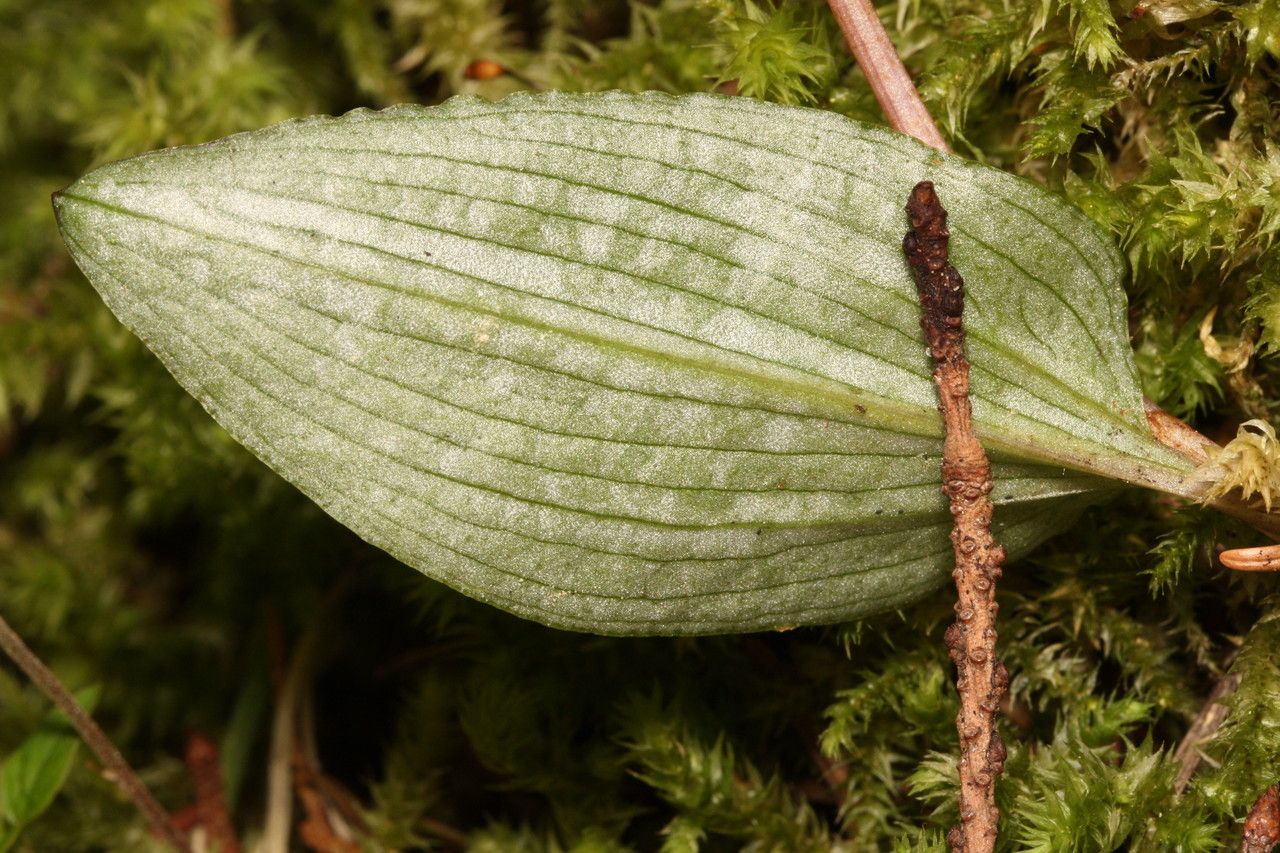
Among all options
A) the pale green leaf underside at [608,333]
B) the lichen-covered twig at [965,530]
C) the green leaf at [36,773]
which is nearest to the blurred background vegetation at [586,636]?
the green leaf at [36,773]

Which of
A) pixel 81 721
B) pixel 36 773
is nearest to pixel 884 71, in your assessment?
pixel 81 721

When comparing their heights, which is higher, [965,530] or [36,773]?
[965,530]

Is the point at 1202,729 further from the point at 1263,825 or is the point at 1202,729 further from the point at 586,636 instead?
the point at 586,636

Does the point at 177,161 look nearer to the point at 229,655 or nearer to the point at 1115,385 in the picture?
the point at 1115,385

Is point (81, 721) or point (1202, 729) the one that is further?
point (81, 721)

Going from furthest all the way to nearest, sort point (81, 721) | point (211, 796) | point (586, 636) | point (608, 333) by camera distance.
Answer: point (211, 796), point (586, 636), point (81, 721), point (608, 333)

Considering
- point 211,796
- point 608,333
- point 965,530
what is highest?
point 608,333
